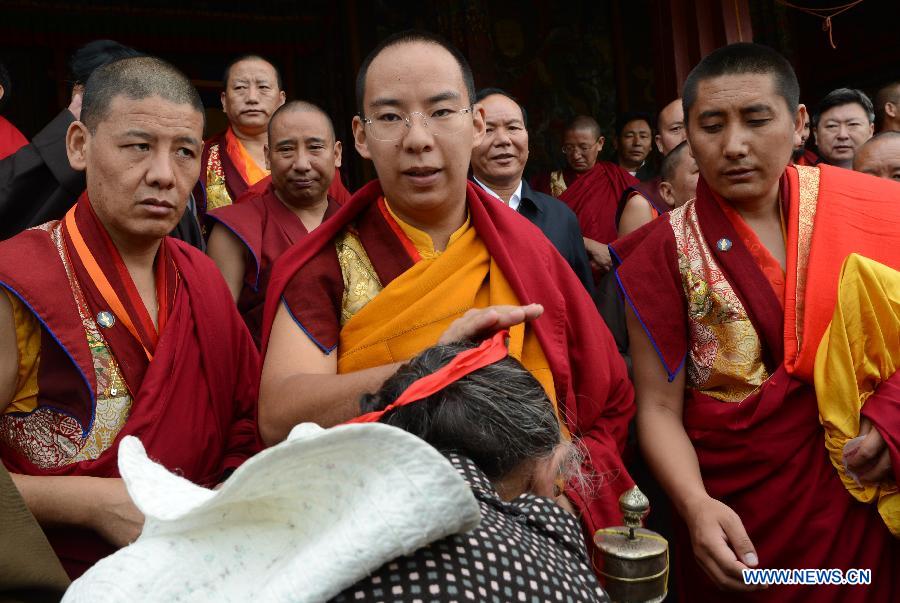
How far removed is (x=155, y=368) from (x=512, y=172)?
2.08 metres

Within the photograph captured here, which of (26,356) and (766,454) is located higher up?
(26,356)

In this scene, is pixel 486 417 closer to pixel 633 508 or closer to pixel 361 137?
pixel 633 508

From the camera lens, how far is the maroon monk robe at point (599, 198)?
5.33 m

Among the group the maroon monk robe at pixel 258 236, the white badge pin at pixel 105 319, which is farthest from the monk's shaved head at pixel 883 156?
the white badge pin at pixel 105 319

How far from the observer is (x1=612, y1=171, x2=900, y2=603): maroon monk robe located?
2.26 m

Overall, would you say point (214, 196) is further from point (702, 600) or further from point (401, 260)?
point (702, 600)

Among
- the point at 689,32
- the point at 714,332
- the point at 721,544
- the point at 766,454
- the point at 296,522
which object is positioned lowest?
the point at 721,544

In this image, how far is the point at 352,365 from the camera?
6.77 ft

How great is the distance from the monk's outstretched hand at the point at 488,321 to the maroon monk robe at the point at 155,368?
0.85 meters

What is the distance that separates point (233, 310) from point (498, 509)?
1419mm

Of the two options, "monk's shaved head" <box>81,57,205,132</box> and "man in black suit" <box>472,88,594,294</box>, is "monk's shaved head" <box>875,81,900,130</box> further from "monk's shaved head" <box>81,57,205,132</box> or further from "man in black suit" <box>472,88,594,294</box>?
"monk's shaved head" <box>81,57,205,132</box>

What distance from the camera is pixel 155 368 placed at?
6.83 ft

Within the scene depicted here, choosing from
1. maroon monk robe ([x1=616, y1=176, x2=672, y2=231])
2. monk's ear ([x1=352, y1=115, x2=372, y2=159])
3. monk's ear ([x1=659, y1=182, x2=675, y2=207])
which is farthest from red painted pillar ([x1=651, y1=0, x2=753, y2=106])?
monk's ear ([x1=352, y1=115, x2=372, y2=159])

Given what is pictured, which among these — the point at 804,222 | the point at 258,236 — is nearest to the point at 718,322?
the point at 804,222
